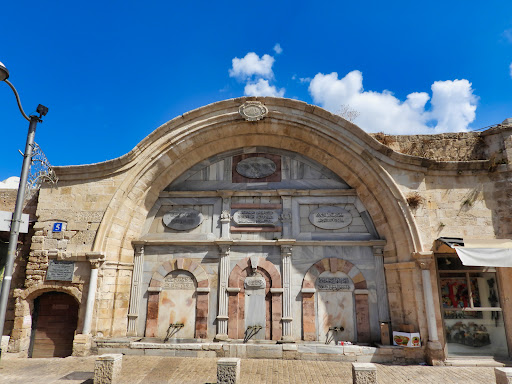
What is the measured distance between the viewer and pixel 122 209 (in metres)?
9.38

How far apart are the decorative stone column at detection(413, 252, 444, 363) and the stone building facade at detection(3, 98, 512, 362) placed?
0.03m

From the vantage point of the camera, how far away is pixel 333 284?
360 inches

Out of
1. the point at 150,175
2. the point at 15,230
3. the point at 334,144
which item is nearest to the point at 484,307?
the point at 334,144

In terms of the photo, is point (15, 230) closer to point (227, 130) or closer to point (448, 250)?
point (227, 130)

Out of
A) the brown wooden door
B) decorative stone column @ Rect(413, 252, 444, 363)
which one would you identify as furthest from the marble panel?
decorative stone column @ Rect(413, 252, 444, 363)

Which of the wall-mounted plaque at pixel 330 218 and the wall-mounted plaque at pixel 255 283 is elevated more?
the wall-mounted plaque at pixel 330 218

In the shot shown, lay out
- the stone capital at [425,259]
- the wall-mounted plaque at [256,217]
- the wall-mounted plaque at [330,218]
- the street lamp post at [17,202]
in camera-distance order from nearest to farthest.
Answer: the street lamp post at [17,202], the stone capital at [425,259], the wall-mounted plaque at [330,218], the wall-mounted plaque at [256,217]

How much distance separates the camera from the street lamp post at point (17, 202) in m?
5.21

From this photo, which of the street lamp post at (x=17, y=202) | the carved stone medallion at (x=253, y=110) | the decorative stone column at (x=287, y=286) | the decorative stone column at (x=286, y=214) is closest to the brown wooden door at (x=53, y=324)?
the street lamp post at (x=17, y=202)

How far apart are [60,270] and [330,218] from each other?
7.67 m

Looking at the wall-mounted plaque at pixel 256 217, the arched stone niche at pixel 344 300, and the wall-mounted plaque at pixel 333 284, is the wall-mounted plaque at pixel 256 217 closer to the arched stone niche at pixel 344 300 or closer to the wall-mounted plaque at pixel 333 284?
A: the arched stone niche at pixel 344 300

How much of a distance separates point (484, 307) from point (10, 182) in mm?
15357

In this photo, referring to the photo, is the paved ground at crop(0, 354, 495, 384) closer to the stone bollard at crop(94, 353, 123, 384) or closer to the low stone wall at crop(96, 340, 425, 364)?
the low stone wall at crop(96, 340, 425, 364)

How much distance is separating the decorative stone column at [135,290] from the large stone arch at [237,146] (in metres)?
0.25
